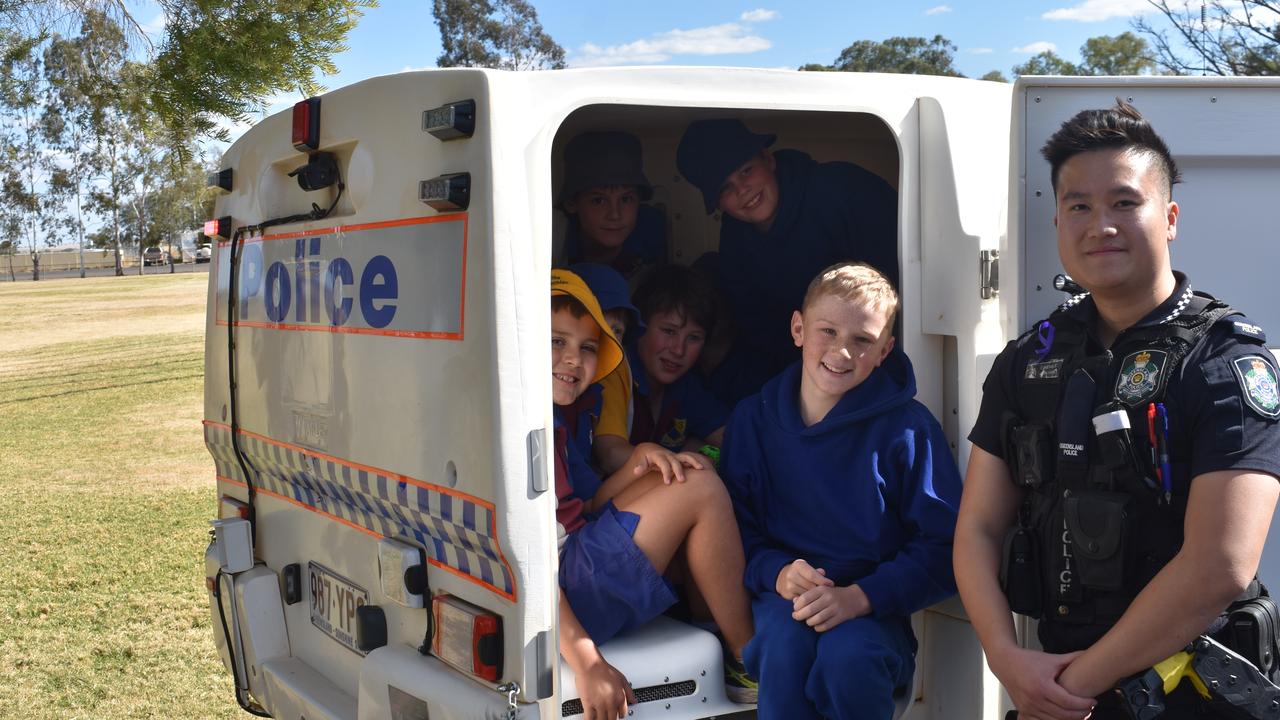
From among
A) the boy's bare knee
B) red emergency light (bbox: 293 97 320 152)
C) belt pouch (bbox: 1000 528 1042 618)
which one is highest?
red emergency light (bbox: 293 97 320 152)

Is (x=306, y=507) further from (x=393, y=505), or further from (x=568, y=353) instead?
(x=568, y=353)

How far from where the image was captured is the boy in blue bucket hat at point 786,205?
12.1 feet

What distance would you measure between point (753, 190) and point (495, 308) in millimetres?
1521

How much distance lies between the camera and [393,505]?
295 centimetres

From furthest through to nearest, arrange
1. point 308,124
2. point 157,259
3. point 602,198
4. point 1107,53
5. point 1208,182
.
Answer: point 157,259 → point 1107,53 → point 602,198 → point 308,124 → point 1208,182

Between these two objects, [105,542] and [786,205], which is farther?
[105,542]

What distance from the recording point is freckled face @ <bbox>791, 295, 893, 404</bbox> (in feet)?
9.65

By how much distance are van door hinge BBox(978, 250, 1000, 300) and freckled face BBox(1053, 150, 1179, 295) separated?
432 mm

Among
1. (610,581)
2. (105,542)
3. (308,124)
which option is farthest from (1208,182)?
(105,542)

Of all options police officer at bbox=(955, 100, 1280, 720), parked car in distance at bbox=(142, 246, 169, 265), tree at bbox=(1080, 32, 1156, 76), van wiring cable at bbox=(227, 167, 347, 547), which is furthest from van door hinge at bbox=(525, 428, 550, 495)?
parked car in distance at bbox=(142, 246, 169, 265)

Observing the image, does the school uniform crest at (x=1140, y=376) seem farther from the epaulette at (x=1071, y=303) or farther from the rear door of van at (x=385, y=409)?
the rear door of van at (x=385, y=409)

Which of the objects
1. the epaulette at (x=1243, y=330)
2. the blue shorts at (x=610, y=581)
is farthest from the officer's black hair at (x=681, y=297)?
the epaulette at (x=1243, y=330)

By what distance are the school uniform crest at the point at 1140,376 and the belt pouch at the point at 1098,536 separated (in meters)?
0.19

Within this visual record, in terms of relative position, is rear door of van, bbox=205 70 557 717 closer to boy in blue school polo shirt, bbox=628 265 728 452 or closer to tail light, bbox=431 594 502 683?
tail light, bbox=431 594 502 683
